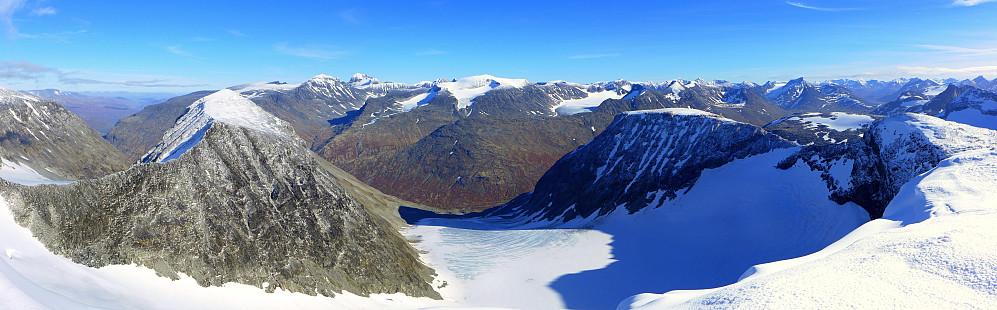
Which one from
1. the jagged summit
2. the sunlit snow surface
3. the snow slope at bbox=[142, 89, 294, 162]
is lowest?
the sunlit snow surface

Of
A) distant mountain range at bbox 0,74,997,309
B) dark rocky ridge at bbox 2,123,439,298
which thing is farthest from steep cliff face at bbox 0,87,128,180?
dark rocky ridge at bbox 2,123,439,298

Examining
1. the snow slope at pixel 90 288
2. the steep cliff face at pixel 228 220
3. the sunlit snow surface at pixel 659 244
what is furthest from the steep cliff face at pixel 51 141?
the sunlit snow surface at pixel 659 244

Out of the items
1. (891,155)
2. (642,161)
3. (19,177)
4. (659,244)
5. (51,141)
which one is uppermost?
(51,141)

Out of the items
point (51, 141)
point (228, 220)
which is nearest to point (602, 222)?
point (228, 220)

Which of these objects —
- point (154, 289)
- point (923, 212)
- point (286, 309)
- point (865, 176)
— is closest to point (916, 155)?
point (865, 176)

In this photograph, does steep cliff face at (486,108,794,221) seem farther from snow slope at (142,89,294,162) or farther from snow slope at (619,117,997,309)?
snow slope at (142,89,294,162)

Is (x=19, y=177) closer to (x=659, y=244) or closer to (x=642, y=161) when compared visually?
(x=659, y=244)
